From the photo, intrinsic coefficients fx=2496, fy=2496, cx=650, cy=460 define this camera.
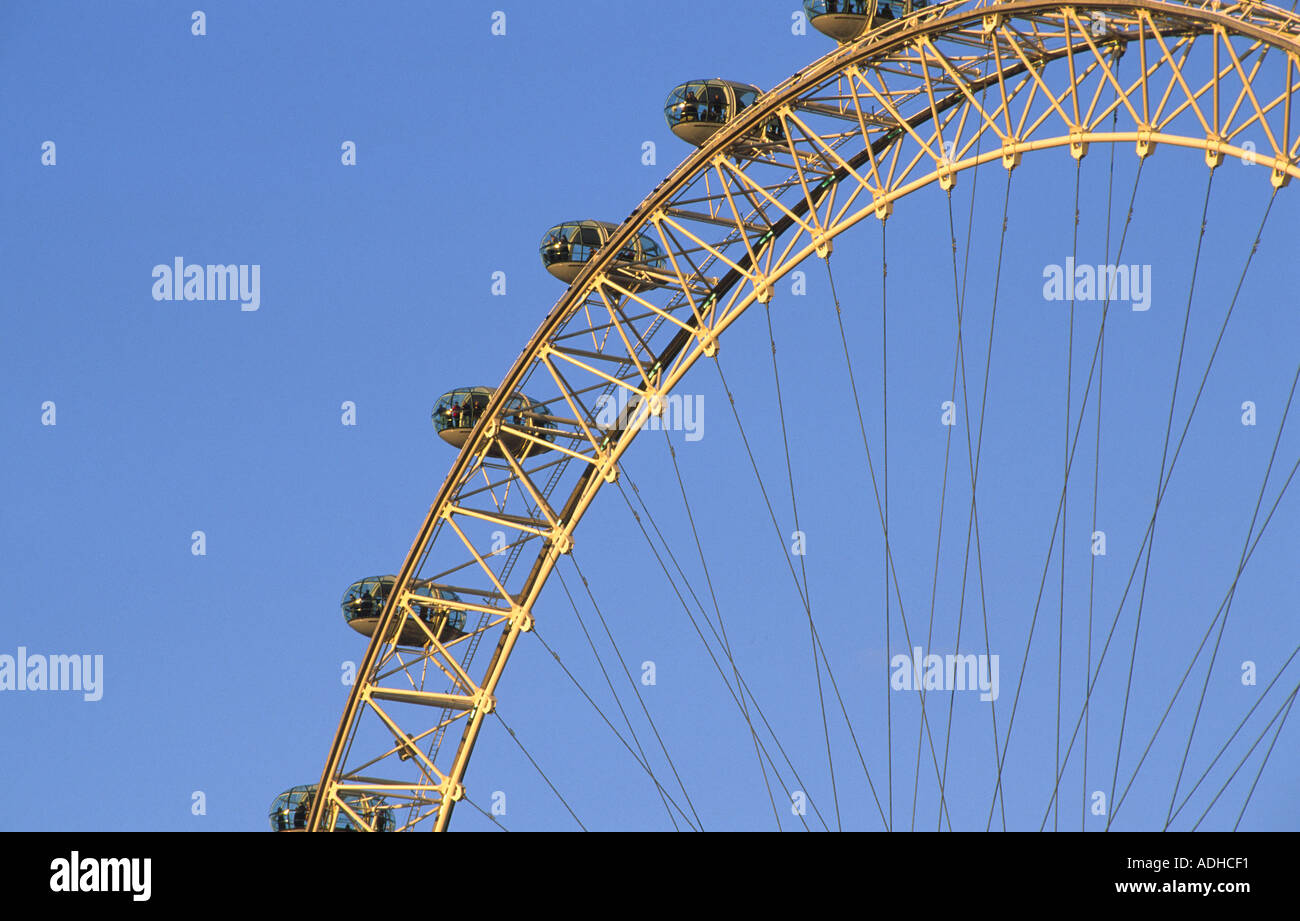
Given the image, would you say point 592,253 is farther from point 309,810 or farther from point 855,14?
point 309,810

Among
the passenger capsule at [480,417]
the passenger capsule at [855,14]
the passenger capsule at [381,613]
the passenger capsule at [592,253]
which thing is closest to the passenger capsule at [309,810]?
the passenger capsule at [381,613]

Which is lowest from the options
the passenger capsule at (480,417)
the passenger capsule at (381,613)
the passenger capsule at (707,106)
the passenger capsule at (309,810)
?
the passenger capsule at (309,810)

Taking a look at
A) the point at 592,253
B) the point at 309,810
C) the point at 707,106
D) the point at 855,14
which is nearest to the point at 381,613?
the point at 309,810

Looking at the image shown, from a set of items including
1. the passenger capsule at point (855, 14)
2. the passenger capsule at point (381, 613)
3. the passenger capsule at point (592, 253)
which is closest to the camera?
the passenger capsule at point (855, 14)

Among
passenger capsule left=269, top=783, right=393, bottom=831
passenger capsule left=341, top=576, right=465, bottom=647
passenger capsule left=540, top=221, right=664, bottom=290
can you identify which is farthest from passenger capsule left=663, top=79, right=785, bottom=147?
passenger capsule left=269, top=783, right=393, bottom=831

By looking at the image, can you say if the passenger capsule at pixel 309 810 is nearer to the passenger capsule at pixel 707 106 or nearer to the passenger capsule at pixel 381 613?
the passenger capsule at pixel 381 613
